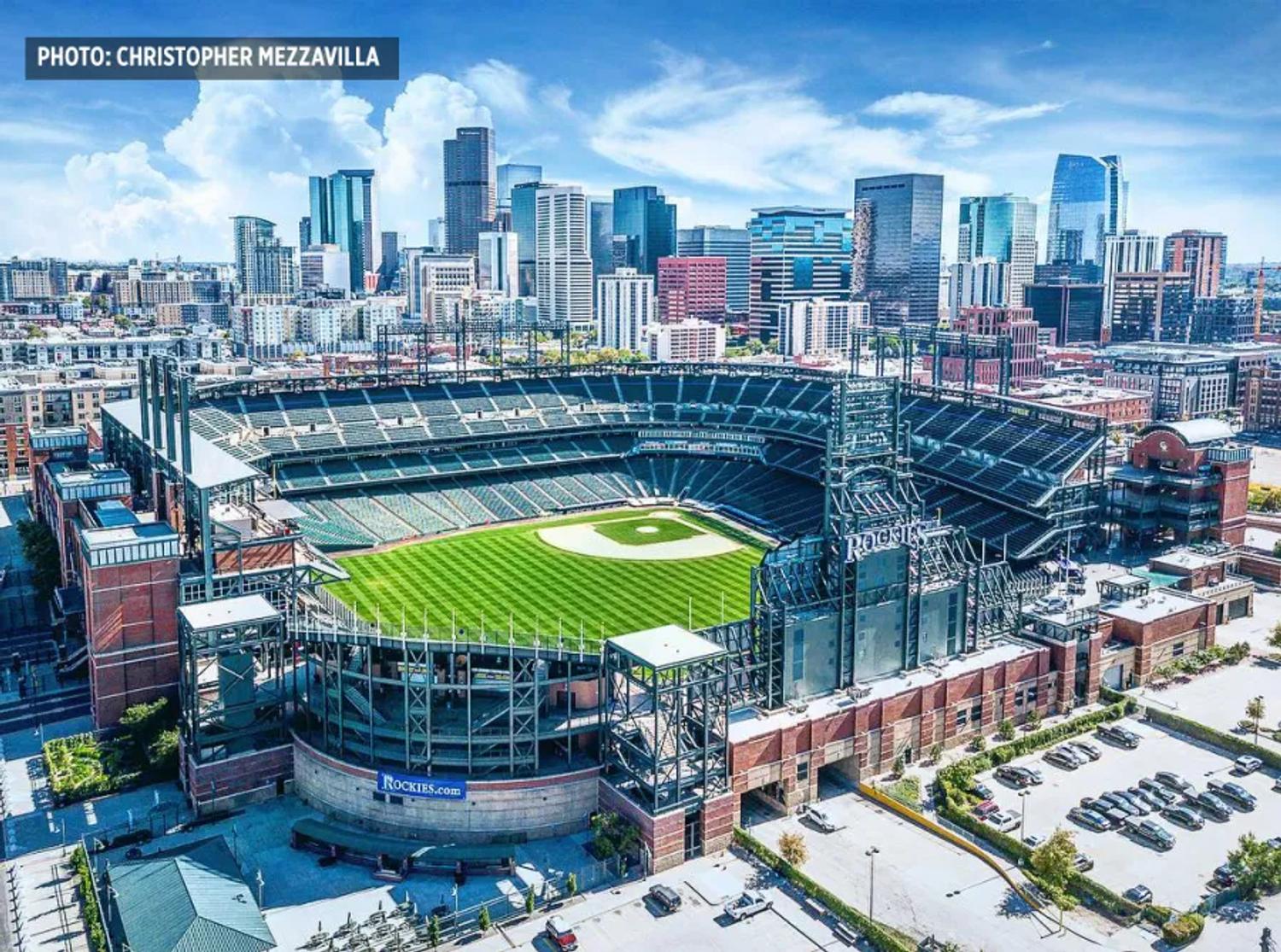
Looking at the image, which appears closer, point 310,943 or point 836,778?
point 310,943

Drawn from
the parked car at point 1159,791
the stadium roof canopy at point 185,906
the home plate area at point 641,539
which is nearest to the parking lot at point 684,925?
the stadium roof canopy at point 185,906

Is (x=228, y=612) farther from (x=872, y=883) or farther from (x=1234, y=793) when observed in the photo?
(x=1234, y=793)

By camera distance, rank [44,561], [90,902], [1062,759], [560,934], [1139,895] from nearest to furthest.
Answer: [560,934]
[1139,895]
[90,902]
[1062,759]
[44,561]

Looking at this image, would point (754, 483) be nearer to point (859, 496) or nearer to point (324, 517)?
point (324, 517)

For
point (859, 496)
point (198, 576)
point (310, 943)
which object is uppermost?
point (859, 496)

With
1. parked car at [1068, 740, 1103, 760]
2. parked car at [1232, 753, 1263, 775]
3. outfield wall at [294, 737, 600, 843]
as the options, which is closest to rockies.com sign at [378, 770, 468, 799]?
outfield wall at [294, 737, 600, 843]

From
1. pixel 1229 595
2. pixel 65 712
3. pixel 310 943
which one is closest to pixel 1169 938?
pixel 310 943

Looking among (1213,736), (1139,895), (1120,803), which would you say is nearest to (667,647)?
(1139,895)
